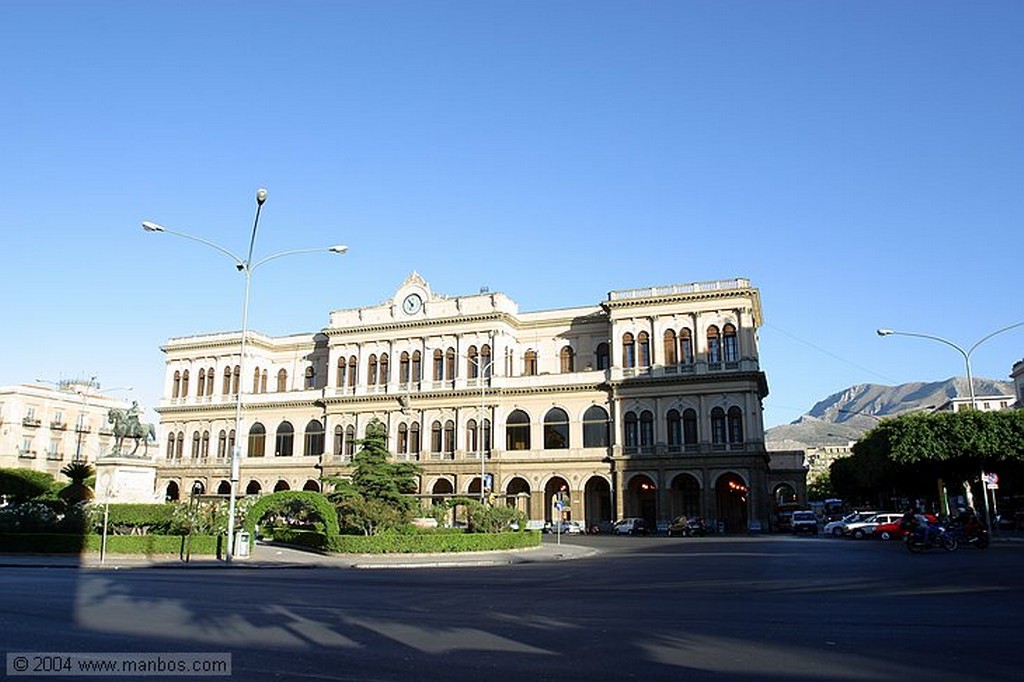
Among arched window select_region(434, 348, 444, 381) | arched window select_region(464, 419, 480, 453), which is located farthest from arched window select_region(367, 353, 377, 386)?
arched window select_region(464, 419, 480, 453)

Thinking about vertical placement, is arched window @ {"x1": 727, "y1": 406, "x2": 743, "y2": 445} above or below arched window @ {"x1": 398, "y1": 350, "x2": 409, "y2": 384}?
below

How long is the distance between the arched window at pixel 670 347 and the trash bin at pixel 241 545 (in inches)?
1478

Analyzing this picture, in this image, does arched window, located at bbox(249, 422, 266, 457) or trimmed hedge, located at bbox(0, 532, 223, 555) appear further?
arched window, located at bbox(249, 422, 266, 457)

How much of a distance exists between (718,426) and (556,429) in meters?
12.4

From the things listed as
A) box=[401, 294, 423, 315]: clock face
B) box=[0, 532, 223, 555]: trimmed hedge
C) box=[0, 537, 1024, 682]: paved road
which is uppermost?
box=[401, 294, 423, 315]: clock face

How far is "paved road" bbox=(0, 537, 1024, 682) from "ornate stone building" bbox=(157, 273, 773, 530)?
114 ft

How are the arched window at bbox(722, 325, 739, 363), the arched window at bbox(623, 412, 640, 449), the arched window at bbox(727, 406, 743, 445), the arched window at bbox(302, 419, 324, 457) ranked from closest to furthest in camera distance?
the arched window at bbox(727, 406, 743, 445) → the arched window at bbox(722, 325, 739, 363) → the arched window at bbox(623, 412, 640, 449) → the arched window at bbox(302, 419, 324, 457)

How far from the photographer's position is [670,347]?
60.8 meters

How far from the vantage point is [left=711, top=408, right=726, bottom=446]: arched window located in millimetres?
58281

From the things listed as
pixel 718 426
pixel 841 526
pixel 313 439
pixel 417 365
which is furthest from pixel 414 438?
pixel 841 526

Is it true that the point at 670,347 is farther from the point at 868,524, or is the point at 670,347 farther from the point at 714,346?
the point at 868,524

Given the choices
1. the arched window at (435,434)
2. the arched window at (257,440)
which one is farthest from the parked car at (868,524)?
the arched window at (257,440)

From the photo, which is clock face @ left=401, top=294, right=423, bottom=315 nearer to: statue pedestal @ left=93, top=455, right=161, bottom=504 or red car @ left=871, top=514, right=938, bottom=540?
statue pedestal @ left=93, top=455, right=161, bottom=504

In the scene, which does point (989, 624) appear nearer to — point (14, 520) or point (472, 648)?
point (472, 648)
